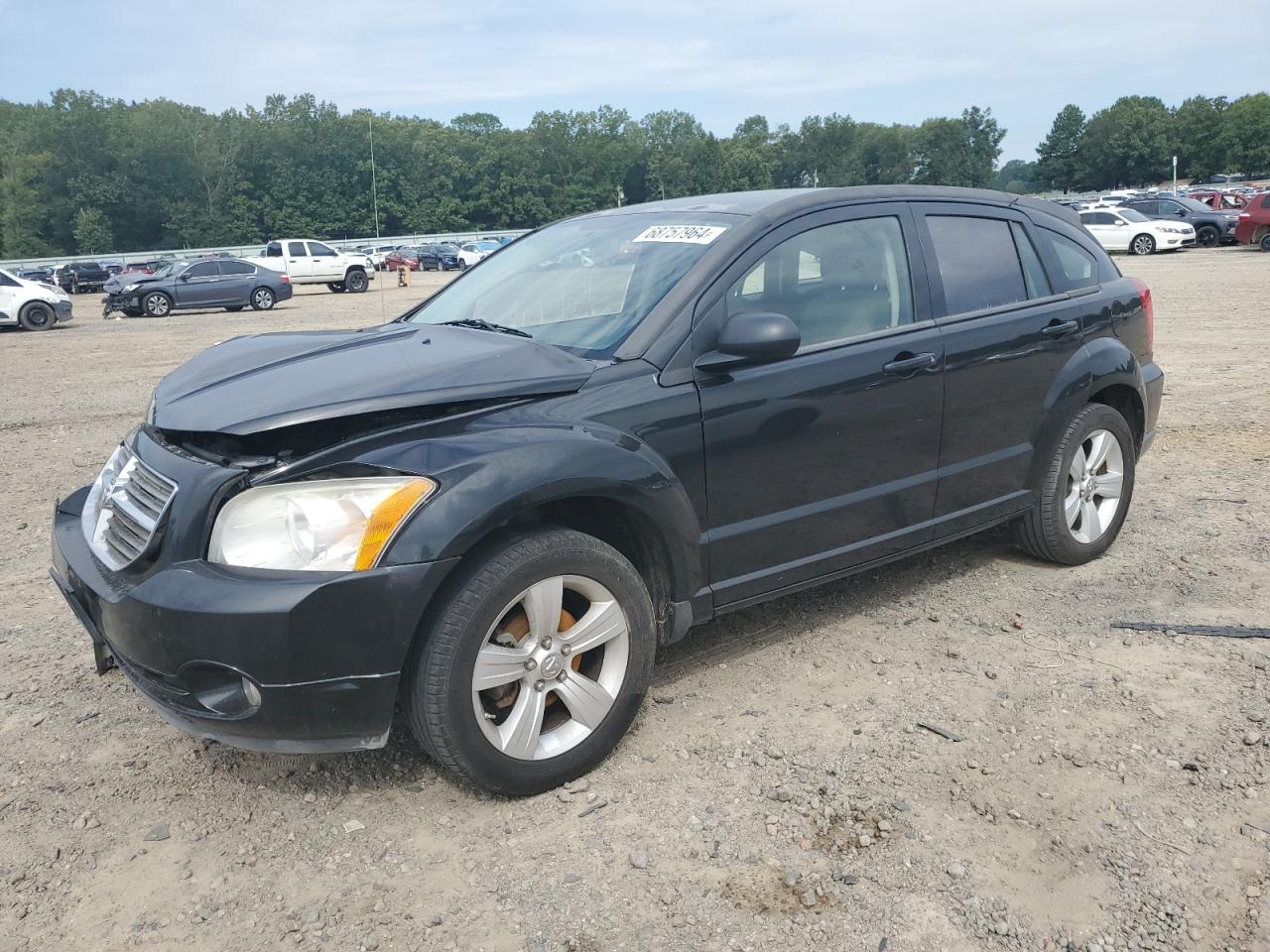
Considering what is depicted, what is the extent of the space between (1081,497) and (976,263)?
1.26 metres

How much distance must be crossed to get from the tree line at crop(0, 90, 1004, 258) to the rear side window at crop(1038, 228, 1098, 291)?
8542 centimetres

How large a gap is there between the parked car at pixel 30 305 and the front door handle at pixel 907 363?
74.8ft

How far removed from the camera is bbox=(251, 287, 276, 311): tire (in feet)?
89.4

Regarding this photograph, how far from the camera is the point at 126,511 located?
3.08 m

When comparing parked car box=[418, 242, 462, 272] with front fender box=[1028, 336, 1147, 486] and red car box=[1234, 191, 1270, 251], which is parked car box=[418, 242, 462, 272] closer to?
red car box=[1234, 191, 1270, 251]

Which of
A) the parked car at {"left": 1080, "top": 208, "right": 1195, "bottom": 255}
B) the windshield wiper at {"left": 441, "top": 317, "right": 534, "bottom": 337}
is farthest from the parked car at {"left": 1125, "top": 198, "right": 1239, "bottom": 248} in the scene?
the windshield wiper at {"left": 441, "top": 317, "right": 534, "bottom": 337}

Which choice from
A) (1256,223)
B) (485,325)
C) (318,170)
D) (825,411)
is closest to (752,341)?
(825,411)

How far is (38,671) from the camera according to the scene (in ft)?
13.4

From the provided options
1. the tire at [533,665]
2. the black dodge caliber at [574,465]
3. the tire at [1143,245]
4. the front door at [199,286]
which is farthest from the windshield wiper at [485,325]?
the tire at [1143,245]

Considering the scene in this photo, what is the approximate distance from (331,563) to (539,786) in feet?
3.09

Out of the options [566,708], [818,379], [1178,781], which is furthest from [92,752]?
[1178,781]

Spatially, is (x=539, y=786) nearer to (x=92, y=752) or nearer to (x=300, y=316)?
(x=92, y=752)

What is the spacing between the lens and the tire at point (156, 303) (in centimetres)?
2598

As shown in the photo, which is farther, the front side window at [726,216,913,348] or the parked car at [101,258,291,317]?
the parked car at [101,258,291,317]
